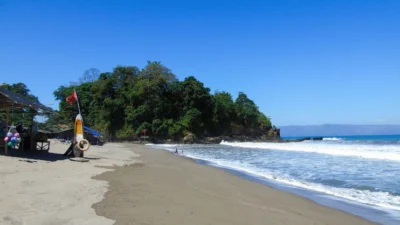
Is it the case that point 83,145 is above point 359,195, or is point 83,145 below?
above

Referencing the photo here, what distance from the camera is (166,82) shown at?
6900 centimetres

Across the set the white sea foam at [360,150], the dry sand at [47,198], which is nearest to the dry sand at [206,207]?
the dry sand at [47,198]

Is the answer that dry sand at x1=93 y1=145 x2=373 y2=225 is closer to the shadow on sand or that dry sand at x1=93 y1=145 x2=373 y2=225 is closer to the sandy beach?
the sandy beach

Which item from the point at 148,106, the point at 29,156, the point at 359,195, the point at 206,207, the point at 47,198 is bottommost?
the point at 359,195

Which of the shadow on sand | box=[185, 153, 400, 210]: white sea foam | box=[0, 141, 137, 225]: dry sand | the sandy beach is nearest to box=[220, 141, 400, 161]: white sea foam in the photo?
box=[185, 153, 400, 210]: white sea foam

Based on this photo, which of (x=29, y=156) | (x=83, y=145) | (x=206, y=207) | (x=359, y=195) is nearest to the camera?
(x=206, y=207)

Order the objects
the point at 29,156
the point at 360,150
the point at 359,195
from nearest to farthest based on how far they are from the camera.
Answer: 1. the point at 359,195
2. the point at 29,156
3. the point at 360,150

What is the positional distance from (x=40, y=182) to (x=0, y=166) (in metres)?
3.18

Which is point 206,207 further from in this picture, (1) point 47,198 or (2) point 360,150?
(2) point 360,150

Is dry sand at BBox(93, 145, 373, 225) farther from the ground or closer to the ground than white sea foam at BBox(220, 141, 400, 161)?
closer to the ground

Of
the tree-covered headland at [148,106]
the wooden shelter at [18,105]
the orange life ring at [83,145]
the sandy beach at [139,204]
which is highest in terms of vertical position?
the tree-covered headland at [148,106]

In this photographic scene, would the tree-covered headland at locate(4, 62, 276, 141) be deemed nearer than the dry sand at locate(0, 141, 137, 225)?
No

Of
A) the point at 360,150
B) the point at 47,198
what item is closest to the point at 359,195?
the point at 47,198

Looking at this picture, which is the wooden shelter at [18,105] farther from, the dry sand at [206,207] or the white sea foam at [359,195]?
the white sea foam at [359,195]
